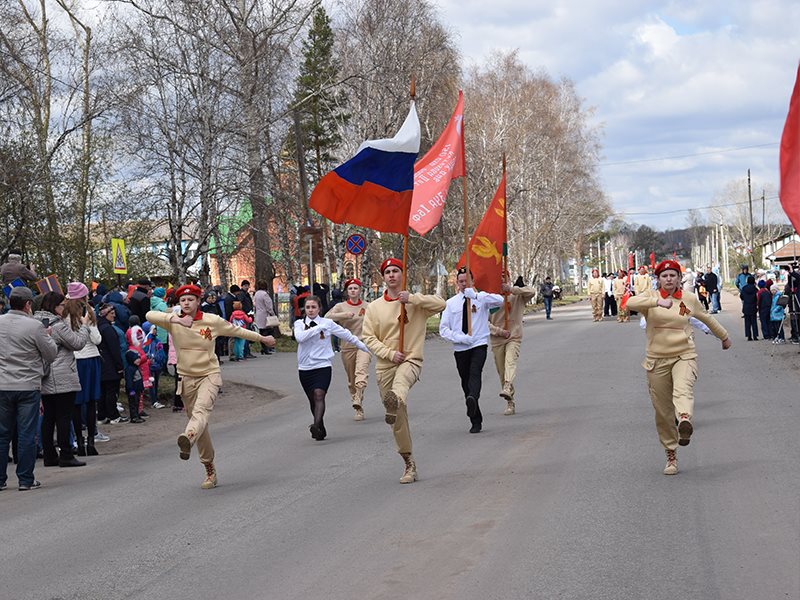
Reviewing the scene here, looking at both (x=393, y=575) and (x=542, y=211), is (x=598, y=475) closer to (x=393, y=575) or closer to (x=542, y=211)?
(x=393, y=575)

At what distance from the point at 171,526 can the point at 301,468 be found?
2.56 metres

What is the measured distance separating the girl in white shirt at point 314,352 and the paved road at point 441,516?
0.59 m

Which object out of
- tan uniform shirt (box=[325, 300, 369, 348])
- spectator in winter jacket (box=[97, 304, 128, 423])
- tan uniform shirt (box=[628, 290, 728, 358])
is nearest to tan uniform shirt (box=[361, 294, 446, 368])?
tan uniform shirt (box=[628, 290, 728, 358])

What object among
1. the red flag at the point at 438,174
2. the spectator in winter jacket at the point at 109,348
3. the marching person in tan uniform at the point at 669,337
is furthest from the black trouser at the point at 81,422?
the marching person in tan uniform at the point at 669,337

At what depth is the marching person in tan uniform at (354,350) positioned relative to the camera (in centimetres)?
1466

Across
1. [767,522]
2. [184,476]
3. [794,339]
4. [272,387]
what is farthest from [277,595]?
[794,339]

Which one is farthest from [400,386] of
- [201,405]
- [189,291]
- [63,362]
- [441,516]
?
[63,362]

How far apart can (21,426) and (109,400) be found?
4971mm

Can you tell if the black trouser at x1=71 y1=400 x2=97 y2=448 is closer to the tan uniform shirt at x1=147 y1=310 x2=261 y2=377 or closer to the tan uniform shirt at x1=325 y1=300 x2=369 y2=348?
the tan uniform shirt at x1=147 y1=310 x2=261 y2=377

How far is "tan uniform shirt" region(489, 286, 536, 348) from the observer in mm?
14305

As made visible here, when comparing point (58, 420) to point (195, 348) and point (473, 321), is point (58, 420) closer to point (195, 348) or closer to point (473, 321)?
point (195, 348)

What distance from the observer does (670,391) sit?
9.71m

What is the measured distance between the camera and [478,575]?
249 inches

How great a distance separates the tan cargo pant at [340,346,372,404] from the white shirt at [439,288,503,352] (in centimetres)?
149
